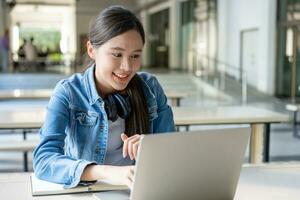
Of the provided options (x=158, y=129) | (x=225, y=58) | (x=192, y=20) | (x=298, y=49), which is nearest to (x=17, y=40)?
(x=192, y=20)

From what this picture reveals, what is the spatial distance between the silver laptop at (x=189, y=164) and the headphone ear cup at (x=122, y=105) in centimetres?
48

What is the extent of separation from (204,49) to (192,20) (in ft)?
4.67

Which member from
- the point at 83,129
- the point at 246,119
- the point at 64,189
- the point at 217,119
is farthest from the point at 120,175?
the point at 246,119

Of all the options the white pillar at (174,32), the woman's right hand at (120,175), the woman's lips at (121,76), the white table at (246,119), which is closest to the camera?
the woman's right hand at (120,175)

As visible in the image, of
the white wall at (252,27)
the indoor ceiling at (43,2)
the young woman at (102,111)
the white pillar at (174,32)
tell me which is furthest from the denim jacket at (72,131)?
the indoor ceiling at (43,2)

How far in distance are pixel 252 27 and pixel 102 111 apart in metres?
9.83

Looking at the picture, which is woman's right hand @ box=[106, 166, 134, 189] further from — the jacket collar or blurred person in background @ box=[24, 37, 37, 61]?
blurred person in background @ box=[24, 37, 37, 61]

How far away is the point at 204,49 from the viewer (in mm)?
13258

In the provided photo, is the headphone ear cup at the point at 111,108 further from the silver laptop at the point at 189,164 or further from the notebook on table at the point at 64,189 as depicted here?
the silver laptop at the point at 189,164

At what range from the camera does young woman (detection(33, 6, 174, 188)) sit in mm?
1228

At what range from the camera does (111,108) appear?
4.58 feet

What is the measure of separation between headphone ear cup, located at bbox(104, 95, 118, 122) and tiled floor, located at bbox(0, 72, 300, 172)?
2.82m

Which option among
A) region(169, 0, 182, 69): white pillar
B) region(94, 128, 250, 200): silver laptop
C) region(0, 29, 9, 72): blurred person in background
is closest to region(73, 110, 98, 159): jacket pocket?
region(94, 128, 250, 200): silver laptop

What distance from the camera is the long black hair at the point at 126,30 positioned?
1.28m
